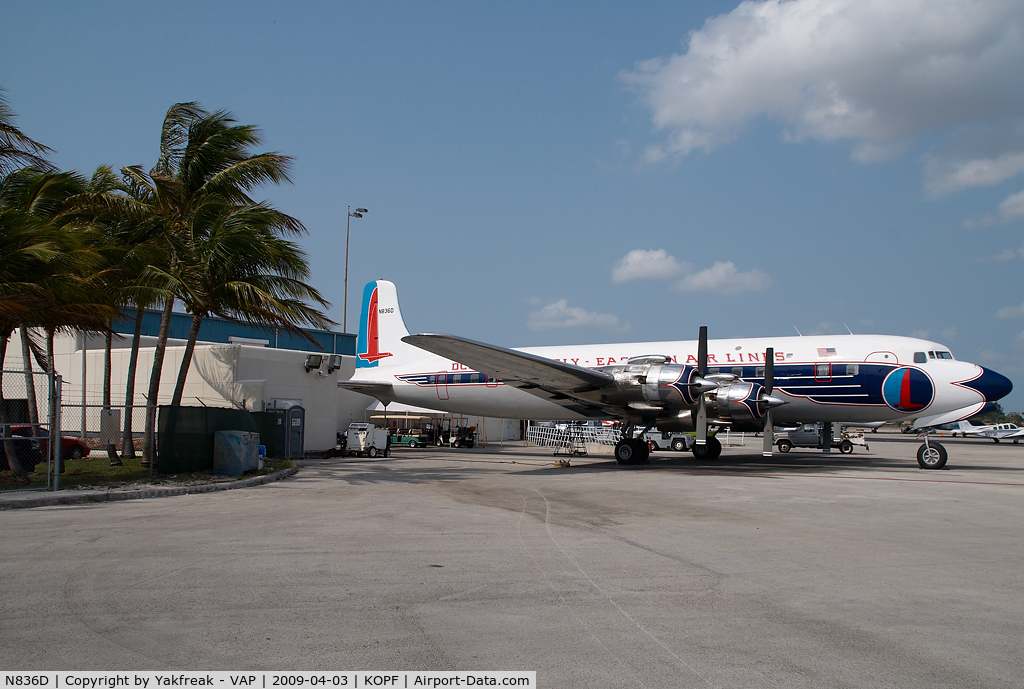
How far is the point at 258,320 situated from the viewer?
19266 mm

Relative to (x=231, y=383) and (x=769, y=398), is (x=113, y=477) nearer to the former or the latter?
(x=231, y=383)

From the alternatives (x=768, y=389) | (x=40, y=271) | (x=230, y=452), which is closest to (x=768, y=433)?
(x=768, y=389)

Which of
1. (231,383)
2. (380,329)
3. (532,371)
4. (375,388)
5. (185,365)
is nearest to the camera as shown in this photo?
(532,371)

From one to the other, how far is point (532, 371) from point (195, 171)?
11.1 metres

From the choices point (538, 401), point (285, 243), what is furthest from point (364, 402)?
point (285, 243)

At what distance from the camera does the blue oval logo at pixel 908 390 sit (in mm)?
18625

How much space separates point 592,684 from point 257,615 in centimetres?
247

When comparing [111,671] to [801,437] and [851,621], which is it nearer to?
[851,621]

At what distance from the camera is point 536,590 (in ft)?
18.4

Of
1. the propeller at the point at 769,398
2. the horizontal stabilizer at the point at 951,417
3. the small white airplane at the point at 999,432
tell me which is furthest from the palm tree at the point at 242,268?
the small white airplane at the point at 999,432

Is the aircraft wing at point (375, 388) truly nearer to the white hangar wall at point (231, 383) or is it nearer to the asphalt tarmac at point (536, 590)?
the white hangar wall at point (231, 383)

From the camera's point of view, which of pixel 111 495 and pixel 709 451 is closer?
pixel 111 495

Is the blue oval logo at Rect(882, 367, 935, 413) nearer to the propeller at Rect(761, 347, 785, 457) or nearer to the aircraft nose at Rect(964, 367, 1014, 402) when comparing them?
the aircraft nose at Rect(964, 367, 1014, 402)

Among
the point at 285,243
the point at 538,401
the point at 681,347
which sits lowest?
the point at 538,401
